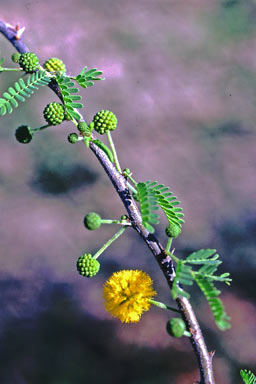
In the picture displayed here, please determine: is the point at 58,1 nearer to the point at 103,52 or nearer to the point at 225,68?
the point at 103,52

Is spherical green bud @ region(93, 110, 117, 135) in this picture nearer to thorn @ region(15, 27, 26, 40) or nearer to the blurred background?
thorn @ region(15, 27, 26, 40)

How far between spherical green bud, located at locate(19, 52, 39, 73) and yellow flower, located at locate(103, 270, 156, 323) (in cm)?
A: 27

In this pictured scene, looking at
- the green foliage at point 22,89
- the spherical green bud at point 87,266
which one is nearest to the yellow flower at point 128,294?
the spherical green bud at point 87,266

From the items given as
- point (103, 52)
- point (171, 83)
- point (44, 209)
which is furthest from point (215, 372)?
point (103, 52)

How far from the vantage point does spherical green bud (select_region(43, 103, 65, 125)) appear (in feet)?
1.67

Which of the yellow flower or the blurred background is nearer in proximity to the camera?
the yellow flower

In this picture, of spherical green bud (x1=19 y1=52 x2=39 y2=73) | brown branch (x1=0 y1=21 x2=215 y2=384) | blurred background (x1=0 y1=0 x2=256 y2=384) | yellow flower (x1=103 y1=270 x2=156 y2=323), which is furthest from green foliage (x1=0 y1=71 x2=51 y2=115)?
blurred background (x1=0 y1=0 x2=256 y2=384)

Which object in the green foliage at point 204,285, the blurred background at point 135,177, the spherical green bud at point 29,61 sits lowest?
the green foliage at point 204,285

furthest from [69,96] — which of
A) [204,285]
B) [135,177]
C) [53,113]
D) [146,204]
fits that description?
[135,177]

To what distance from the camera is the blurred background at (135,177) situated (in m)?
1.04

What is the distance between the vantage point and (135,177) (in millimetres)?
1258

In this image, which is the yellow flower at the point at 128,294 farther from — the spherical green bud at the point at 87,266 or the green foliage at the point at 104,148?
the green foliage at the point at 104,148

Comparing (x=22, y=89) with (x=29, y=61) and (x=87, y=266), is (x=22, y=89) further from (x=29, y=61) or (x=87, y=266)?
(x=87, y=266)

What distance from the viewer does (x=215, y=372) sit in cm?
102
